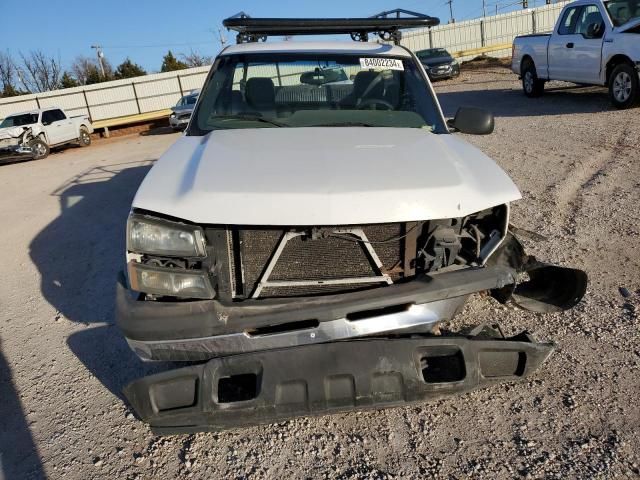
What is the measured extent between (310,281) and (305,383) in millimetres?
477

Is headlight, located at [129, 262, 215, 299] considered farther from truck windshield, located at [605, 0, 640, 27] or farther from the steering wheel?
truck windshield, located at [605, 0, 640, 27]

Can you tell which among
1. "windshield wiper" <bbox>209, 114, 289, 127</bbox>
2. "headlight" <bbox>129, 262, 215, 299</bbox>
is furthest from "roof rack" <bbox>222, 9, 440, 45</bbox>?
"headlight" <bbox>129, 262, 215, 299</bbox>

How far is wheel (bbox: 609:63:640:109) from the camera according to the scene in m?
10.5

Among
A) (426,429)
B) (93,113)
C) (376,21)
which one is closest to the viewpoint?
(426,429)

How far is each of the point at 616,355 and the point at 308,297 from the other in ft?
6.30

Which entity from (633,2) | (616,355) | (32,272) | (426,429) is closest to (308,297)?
(426,429)

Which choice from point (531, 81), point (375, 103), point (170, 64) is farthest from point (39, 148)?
point (170, 64)

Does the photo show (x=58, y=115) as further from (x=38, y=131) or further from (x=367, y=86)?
(x=367, y=86)

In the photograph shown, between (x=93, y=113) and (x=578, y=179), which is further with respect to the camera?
(x=93, y=113)

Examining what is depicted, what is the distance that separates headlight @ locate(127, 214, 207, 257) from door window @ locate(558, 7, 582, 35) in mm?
12569

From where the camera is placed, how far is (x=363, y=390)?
248 centimetres

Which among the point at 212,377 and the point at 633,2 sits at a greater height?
the point at 633,2

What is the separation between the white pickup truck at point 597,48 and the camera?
1057 centimetres

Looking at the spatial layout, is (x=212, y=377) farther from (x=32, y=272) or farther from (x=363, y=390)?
(x=32, y=272)
